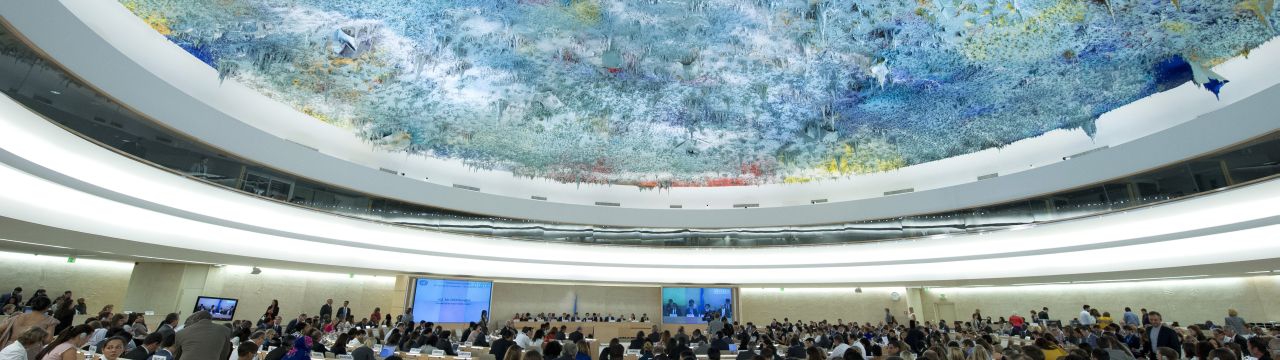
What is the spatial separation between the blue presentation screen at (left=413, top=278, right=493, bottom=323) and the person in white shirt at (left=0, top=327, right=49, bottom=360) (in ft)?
40.9

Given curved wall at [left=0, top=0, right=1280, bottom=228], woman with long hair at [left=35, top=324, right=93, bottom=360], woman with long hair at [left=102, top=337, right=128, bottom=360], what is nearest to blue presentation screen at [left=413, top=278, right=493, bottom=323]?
curved wall at [left=0, top=0, right=1280, bottom=228]

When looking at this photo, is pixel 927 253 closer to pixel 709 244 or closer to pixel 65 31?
pixel 709 244

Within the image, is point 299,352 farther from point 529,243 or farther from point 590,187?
point 590,187

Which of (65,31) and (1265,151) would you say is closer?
(65,31)

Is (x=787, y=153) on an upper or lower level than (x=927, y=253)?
upper

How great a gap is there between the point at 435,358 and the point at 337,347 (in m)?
1.30

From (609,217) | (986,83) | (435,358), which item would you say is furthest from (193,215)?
(986,83)

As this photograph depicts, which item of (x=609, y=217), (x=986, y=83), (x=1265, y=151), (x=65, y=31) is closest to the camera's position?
(x=65, y=31)

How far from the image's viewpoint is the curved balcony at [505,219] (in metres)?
7.02

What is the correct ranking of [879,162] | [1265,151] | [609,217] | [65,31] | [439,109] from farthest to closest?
[609,217] < [879,162] < [439,109] < [1265,151] < [65,31]

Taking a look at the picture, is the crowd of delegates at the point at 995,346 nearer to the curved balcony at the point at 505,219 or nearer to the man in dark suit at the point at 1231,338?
the man in dark suit at the point at 1231,338

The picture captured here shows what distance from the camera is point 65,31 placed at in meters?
6.69

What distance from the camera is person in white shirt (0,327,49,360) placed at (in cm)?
434

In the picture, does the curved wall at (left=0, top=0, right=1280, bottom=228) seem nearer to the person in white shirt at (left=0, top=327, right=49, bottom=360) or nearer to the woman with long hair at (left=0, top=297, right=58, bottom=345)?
the woman with long hair at (left=0, top=297, right=58, bottom=345)
